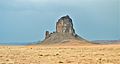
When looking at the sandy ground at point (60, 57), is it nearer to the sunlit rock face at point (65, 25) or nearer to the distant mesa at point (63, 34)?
the distant mesa at point (63, 34)

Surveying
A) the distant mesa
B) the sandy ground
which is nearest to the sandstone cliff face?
the distant mesa

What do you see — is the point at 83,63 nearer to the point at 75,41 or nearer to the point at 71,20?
the point at 75,41

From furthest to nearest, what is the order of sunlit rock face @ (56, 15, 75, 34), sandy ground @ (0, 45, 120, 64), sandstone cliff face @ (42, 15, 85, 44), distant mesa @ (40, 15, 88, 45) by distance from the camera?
sunlit rock face @ (56, 15, 75, 34) → sandstone cliff face @ (42, 15, 85, 44) → distant mesa @ (40, 15, 88, 45) → sandy ground @ (0, 45, 120, 64)

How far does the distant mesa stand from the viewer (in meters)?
137

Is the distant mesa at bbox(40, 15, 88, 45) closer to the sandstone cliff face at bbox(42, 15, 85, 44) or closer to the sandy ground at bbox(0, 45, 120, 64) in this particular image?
the sandstone cliff face at bbox(42, 15, 85, 44)

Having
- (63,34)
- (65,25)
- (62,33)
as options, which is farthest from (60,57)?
(65,25)

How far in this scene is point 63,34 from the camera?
461 feet

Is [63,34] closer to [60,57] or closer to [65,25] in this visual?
[65,25]

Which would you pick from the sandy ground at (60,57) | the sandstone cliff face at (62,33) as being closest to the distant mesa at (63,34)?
the sandstone cliff face at (62,33)

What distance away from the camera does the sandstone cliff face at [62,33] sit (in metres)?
138

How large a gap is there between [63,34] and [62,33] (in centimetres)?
94

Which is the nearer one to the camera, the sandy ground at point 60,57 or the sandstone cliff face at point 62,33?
the sandy ground at point 60,57

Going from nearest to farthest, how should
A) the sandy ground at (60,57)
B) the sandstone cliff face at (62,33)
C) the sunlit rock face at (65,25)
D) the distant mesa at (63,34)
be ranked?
the sandy ground at (60,57)
the distant mesa at (63,34)
the sandstone cliff face at (62,33)
the sunlit rock face at (65,25)

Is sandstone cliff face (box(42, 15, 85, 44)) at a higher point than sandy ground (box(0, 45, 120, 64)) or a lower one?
higher
